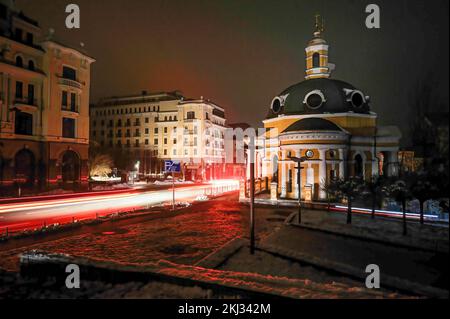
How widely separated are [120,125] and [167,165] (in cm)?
5545

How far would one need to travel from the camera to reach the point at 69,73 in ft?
110

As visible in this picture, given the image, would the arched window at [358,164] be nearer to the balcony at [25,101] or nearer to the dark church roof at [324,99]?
the dark church roof at [324,99]

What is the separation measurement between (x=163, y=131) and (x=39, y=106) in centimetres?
3534

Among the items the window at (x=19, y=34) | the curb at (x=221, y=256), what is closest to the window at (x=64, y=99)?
the window at (x=19, y=34)

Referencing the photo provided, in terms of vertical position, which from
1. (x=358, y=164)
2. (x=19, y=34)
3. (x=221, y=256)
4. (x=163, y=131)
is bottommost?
(x=221, y=256)

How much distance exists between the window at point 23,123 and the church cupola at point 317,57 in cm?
3347

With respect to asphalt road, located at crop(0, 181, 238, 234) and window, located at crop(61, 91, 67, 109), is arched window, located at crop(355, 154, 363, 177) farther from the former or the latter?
window, located at crop(61, 91, 67, 109)

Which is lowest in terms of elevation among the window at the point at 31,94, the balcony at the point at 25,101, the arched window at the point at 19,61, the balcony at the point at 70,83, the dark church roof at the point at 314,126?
the dark church roof at the point at 314,126

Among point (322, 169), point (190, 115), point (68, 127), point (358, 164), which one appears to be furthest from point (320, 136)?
point (190, 115)

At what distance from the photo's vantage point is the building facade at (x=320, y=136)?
1034 inches

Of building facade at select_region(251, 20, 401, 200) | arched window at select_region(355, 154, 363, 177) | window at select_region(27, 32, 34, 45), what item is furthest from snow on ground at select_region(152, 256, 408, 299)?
window at select_region(27, 32, 34, 45)

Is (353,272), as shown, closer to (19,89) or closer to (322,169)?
(322,169)

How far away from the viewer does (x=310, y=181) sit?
26.2 metres
